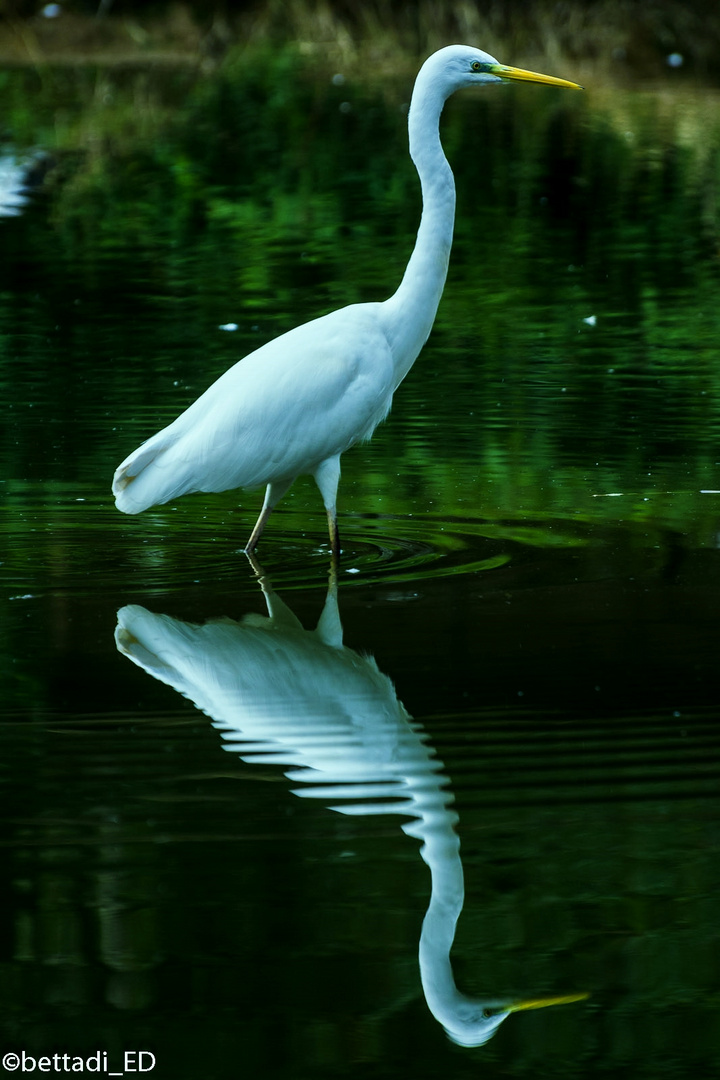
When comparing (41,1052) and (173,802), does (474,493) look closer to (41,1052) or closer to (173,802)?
(173,802)

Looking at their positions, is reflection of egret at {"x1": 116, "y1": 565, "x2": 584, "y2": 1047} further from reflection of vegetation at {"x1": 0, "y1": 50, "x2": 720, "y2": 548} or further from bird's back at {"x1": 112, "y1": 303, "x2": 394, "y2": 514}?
reflection of vegetation at {"x1": 0, "y1": 50, "x2": 720, "y2": 548}

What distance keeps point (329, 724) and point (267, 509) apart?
228 cm

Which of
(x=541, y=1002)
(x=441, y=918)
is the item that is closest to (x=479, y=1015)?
(x=541, y=1002)

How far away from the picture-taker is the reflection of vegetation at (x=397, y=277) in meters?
8.26

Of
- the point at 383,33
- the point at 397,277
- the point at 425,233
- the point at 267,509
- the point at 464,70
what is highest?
the point at 464,70

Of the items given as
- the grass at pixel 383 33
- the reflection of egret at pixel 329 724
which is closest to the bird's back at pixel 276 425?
the reflection of egret at pixel 329 724

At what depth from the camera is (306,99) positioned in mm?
25359

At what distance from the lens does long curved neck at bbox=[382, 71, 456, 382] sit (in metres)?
7.01

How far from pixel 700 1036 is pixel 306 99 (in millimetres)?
23183

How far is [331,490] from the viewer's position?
268 inches

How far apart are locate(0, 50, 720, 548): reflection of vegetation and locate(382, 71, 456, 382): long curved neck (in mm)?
763

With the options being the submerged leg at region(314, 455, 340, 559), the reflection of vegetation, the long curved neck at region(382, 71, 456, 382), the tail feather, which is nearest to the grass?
the reflection of vegetation

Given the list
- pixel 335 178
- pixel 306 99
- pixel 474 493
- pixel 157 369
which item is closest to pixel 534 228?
pixel 335 178

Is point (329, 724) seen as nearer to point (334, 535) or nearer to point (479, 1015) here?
point (479, 1015)
